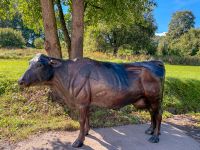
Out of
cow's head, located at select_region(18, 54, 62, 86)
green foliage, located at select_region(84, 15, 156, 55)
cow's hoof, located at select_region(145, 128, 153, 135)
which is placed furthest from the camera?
green foliage, located at select_region(84, 15, 156, 55)

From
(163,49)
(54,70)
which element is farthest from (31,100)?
(163,49)

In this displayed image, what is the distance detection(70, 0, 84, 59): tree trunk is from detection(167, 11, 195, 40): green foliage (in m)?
85.2

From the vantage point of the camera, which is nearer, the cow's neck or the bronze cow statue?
the bronze cow statue

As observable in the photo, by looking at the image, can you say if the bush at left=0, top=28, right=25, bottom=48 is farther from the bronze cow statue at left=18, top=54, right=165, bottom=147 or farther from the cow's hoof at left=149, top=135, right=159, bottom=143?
the cow's hoof at left=149, top=135, right=159, bottom=143

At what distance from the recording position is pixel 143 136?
6.92 m

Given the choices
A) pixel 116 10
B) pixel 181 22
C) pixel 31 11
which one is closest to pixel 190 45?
pixel 181 22

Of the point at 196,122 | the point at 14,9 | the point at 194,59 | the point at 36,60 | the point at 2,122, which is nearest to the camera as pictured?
the point at 36,60

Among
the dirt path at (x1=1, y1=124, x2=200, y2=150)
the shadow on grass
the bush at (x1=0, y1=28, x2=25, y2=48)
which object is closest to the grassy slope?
the shadow on grass

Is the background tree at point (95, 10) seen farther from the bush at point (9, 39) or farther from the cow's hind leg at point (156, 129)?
the bush at point (9, 39)

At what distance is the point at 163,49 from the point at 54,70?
50833mm

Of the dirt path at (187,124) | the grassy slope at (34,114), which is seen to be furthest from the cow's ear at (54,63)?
the dirt path at (187,124)

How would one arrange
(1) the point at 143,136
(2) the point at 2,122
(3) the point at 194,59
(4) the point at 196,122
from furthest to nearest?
(3) the point at 194,59, (4) the point at 196,122, (2) the point at 2,122, (1) the point at 143,136

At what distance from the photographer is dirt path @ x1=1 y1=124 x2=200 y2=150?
623cm

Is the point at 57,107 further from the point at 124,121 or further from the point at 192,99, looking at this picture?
the point at 192,99
